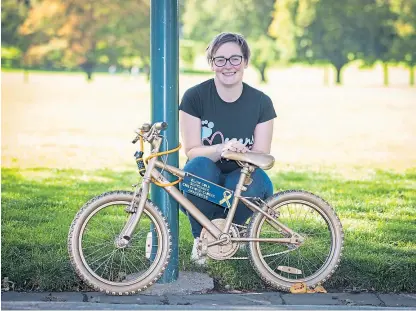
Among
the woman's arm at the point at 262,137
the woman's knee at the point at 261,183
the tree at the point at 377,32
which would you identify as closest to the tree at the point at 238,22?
the tree at the point at 377,32

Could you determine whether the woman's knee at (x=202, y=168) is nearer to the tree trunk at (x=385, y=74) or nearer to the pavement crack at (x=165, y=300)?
the pavement crack at (x=165, y=300)

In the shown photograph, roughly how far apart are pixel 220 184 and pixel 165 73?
0.71 meters

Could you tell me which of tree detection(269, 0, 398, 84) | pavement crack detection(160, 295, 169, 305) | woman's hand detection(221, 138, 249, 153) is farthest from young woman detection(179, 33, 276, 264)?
tree detection(269, 0, 398, 84)

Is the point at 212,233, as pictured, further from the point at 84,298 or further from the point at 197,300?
the point at 84,298

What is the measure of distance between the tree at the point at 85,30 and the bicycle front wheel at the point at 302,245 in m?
49.7

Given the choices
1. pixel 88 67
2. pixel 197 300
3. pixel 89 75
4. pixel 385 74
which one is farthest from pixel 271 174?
pixel 88 67

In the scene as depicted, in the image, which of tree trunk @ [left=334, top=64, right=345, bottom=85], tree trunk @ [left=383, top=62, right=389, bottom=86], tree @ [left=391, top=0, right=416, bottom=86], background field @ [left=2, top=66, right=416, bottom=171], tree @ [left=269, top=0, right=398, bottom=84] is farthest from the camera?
tree @ [left=269, top=0, right=398, bottom=84]

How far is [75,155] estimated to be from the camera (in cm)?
1298

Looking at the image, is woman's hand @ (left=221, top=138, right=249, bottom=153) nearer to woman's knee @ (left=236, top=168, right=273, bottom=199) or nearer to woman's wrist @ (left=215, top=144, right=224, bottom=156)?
woman's wrist @ (left=215, top=144, right=224, bottom=156)

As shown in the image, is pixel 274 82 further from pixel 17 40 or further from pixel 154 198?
pixel 154 198

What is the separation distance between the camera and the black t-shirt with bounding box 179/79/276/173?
4914 millimetres

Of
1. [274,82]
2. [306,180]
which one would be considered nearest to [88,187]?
[306,180]

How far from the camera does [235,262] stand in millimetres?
5031

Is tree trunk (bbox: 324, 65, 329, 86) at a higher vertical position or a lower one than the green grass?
higher
